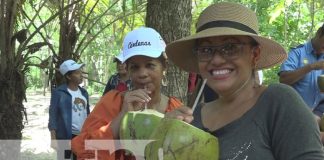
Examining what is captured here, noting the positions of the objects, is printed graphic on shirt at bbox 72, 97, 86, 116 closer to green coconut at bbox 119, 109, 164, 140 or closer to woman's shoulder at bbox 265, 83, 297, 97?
green coconut at bbox 119, 109, 164, 140

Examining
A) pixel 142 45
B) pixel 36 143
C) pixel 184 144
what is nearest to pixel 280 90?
pixel 184 144

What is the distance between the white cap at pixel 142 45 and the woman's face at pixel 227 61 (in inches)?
22.0

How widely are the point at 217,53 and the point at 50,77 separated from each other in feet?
19.8

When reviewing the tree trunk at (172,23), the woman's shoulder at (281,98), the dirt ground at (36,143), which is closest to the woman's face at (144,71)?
the woman's shoulder at (281,98)

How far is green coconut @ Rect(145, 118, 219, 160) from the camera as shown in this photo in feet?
4.49

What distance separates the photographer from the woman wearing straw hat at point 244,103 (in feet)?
4.21

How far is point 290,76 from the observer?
12.6 ft

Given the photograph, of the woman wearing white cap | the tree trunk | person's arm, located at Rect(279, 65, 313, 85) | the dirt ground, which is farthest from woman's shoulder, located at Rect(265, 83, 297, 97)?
the dirt ground

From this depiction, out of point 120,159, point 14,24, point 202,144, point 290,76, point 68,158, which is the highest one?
point 14,24

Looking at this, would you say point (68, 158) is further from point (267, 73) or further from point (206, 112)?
point (267, 73)

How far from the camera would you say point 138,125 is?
180cm

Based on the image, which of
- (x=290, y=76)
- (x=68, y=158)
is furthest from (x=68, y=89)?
(x=290, y=76)

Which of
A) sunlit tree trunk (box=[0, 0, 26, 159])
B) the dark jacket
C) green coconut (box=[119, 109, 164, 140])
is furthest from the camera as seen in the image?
the dark jacket

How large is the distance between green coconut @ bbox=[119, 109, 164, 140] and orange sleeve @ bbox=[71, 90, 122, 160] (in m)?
0.10
